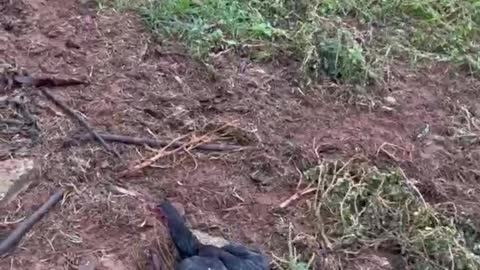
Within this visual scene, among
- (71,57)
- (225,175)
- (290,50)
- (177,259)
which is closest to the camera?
(177,259)

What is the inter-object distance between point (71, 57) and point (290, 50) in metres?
1.08

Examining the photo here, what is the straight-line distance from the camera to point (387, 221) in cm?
324

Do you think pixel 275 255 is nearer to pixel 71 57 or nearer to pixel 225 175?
pixel 225 175

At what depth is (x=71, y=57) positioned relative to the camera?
12.9 ft

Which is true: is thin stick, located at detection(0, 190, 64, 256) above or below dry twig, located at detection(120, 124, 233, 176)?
above

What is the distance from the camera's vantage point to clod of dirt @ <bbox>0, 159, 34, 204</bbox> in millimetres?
3064

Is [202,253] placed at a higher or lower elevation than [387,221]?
higher

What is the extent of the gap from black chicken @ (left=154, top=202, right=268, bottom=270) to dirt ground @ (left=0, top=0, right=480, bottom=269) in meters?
0.11

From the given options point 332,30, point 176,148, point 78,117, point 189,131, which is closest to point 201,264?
point 176,148

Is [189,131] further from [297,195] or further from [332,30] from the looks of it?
[332,30]

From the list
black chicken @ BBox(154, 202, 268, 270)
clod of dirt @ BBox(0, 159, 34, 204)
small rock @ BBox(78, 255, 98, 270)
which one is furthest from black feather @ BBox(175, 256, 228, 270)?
clod of dirt @ BBox(0, 159, 34, 204)

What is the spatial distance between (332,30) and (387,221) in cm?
143

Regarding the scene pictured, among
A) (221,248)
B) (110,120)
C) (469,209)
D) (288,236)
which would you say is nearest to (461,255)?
(469,209)

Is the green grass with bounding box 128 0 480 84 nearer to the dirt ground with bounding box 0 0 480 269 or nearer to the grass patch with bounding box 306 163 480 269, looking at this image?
the dirt ground with bounding box 0 0 480 269
